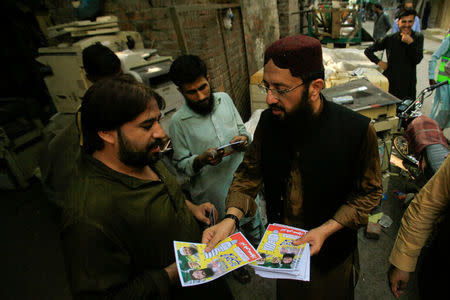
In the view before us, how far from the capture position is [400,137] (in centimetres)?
368

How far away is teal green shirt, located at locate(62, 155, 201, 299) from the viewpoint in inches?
39.2

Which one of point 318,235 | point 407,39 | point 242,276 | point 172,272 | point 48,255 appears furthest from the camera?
point 407,39

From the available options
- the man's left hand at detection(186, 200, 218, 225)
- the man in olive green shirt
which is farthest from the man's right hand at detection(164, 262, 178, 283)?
the man's left hand at detection(186, 200, 218, 225)

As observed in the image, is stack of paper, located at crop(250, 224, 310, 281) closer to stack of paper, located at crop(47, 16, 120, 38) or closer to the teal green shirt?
the teal green shirt

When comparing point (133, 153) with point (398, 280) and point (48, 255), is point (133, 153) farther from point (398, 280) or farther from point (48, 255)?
point (48, 255)

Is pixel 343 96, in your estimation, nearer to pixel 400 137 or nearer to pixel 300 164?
pixel 400 137

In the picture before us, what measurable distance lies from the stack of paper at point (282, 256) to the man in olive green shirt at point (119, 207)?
46 cm

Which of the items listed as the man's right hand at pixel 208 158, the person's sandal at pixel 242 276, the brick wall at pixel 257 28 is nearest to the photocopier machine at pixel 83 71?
the man's right hand at pixel 208 158

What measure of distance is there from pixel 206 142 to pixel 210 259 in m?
1.12

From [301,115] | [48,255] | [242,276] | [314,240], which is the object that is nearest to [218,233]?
[314,240]

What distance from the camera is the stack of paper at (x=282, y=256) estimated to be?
1.23 metres

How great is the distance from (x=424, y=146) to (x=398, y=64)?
2.48 m

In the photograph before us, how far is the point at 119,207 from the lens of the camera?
1.11 m

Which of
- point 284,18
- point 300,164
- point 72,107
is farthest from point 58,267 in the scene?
point 284,18
